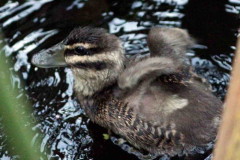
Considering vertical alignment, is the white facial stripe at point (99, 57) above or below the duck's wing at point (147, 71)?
below

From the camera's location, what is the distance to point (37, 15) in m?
3.92

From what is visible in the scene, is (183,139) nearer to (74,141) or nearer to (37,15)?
(74,141)

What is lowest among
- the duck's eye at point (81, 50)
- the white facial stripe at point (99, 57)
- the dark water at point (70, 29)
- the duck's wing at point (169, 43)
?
the dark water at point (70, 29)

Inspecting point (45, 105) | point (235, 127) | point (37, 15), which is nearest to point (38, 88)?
point (45, 105)

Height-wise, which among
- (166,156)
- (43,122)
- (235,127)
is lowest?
(166,156)

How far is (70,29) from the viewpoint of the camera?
379 cm

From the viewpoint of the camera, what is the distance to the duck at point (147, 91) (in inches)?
92.1

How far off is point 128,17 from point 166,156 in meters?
1.53

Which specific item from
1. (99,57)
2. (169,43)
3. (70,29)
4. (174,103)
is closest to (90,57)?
(99,57)

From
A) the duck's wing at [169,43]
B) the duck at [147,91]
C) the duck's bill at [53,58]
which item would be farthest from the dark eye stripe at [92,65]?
the duck's wing at [169,43]

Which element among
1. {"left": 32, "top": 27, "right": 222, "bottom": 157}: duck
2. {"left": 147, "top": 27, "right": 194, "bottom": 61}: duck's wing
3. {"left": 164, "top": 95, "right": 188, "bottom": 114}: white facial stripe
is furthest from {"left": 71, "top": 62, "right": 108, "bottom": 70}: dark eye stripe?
{"left": 164, "top": 95, "right": 188, "bottom": 114}: white facial stripe

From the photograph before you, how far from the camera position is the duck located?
2.34 metres

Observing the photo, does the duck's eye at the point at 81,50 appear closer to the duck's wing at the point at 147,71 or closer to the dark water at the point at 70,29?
the duck's wing at the point at 147,71

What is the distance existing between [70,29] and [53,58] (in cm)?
104
